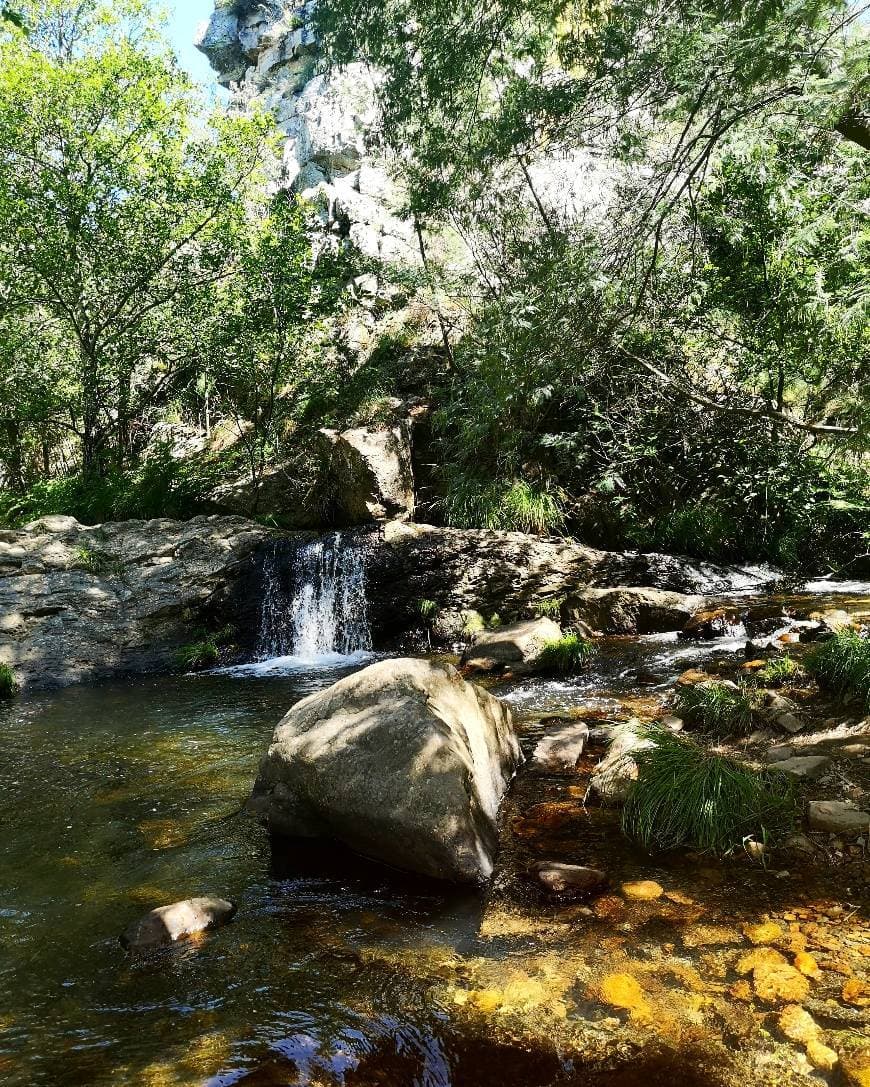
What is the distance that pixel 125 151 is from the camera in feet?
47.6

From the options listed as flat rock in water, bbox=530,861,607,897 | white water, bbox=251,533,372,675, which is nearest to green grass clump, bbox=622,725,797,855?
flat rock in water, bbox=530,861,607,897

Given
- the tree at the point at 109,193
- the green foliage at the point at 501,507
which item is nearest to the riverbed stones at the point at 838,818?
the green foliage at the point at 501,507

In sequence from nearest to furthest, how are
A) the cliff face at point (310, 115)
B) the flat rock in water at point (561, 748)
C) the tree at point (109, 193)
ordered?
1. the flat rock in water at point (561, 748)
2. the tree at point (109, 193)
3. the cliff face at point (310, 115)

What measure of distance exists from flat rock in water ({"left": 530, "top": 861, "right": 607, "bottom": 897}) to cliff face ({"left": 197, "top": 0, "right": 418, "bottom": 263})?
13.9m

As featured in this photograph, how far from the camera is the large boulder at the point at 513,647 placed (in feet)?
27.8

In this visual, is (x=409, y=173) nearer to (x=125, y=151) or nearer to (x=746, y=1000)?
(x=125, y=151)

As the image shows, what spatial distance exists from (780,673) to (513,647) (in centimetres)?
317

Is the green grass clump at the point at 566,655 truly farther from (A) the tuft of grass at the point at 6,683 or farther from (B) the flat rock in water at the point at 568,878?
(A) the tuft of grass at the point at 6,683

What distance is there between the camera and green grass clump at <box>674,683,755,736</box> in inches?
207

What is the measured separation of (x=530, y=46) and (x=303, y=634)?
8.21m

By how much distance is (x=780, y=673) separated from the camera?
624 centimetres

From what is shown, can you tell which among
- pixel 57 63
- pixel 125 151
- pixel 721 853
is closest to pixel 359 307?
pixel 125 151

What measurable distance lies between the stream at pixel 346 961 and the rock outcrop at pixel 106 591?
5603 millimetres

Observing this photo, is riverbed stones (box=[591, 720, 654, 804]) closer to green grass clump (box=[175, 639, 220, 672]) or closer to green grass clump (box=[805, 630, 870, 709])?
green grass clump (box=[805, 630, 870, 709])
